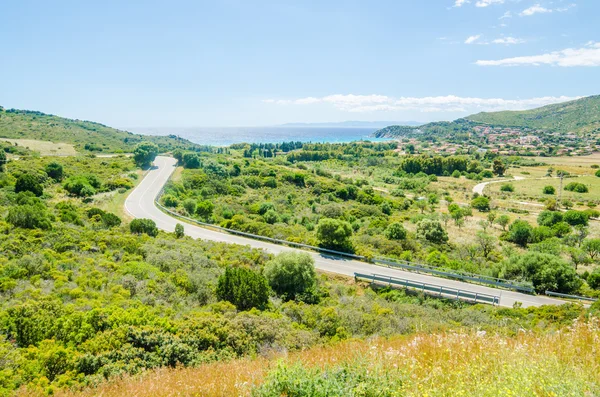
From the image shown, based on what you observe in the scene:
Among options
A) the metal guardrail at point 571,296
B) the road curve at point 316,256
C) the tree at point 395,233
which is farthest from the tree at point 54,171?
the metal guardrail at point 571,296

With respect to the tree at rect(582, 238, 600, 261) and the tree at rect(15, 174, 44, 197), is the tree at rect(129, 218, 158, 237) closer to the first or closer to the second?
the tree at rect(15, 174, 44, 197)

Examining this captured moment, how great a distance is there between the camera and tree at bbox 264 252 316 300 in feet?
63.8

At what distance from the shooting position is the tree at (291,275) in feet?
63.8

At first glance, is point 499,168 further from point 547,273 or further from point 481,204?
point 547,273

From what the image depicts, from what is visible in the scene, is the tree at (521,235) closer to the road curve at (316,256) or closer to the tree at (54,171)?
the road curve at (316,256)

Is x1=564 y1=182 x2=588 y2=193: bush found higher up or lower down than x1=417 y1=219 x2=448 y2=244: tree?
lower down

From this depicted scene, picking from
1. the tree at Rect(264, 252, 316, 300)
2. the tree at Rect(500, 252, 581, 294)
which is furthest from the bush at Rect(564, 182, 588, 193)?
Result: the tree at Rect(264, 252, 316, 300)

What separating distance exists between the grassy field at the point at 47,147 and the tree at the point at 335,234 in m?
69.8

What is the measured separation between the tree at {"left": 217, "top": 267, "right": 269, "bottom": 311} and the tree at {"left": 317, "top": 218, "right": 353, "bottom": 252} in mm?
11721

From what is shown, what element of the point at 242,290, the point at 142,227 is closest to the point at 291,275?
the point at 242,290

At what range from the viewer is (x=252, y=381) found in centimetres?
559

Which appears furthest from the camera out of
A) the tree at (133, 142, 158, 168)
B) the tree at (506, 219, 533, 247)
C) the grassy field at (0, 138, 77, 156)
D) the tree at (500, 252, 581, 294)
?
the grassy field at (0, 138, 77, 156)

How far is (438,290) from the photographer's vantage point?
68.0 ft

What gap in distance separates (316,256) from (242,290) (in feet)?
39.1
